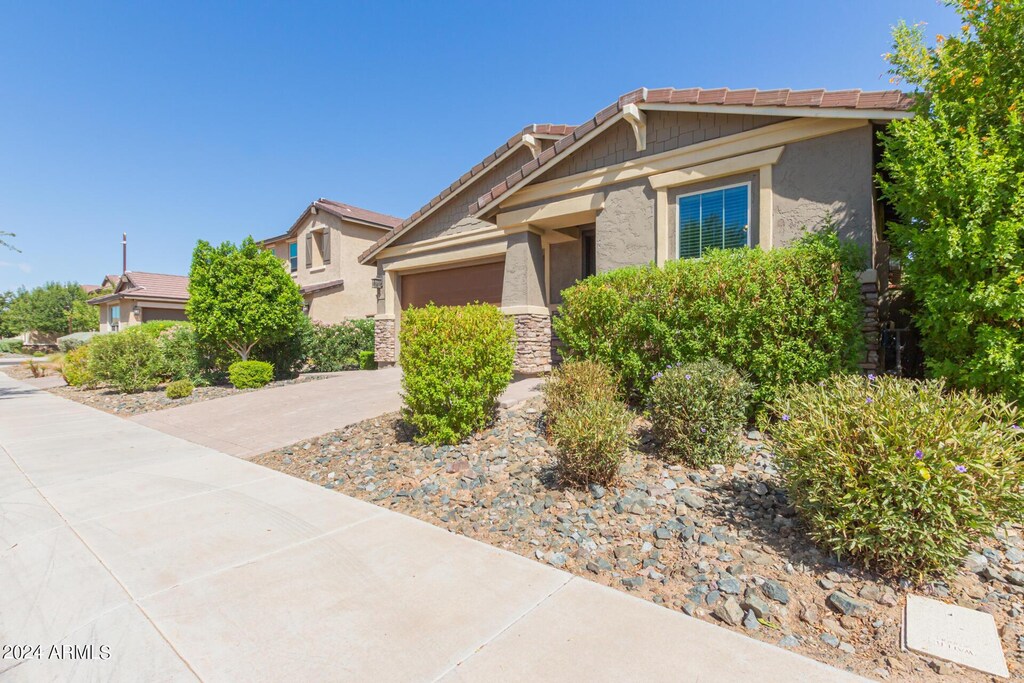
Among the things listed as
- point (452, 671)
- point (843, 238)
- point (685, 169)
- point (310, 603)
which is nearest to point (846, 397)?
point (452, 671)

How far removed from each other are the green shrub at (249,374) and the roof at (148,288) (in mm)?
20220

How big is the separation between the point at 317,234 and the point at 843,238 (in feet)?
71.6

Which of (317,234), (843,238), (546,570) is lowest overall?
(546,570)

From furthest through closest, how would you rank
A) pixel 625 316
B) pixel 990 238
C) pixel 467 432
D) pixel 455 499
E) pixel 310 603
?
1. pixel 625 316
2. pixel 467 432
3. pixel 455 499
4. pixel 990 238
5. pixel 310 603

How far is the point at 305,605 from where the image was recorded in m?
3.03

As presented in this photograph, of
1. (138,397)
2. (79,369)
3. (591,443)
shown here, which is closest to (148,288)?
(79,369)

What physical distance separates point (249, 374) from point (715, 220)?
1166cm

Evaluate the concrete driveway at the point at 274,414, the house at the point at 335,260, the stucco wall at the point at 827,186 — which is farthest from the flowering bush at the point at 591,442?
the house at the point at 335,260

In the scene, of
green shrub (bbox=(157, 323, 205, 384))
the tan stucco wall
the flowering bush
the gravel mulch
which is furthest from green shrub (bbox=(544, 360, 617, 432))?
the tan stucco wall

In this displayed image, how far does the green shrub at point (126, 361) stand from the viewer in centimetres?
1291

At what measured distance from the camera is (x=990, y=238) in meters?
4.42

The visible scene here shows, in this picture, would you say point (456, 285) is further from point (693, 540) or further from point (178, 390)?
point (693, 540)

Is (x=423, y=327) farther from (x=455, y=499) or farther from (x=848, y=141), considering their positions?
(x=848, y=141)

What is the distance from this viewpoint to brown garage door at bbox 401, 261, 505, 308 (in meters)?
→ 13.4
